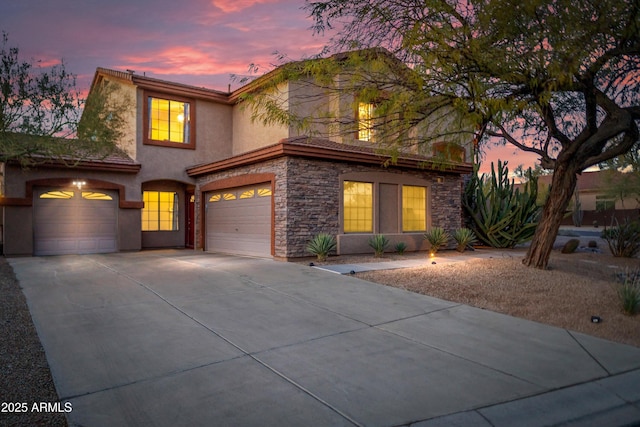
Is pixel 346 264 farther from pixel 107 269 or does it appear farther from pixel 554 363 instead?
pixel 554 363

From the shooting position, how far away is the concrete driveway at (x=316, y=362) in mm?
3572

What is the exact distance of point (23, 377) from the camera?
4.22 m

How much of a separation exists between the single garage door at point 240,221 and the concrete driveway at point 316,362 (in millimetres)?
5850

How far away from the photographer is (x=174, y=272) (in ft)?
34.4

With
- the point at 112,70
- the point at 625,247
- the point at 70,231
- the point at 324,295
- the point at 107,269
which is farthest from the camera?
the point at 112,70

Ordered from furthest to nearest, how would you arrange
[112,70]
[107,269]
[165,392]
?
[112,70], [107,269], [165,392]

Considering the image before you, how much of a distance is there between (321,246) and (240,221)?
13.4ft

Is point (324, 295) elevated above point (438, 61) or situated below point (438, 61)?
below

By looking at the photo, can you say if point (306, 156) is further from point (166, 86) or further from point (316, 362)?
point (316, 362)

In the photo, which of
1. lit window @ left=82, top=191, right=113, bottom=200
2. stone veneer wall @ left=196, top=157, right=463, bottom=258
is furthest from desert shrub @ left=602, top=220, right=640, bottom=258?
lit window @ left=82, top=191, right=113, bottom=200

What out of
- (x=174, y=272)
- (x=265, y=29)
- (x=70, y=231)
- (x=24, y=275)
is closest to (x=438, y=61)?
(x=265, y=29)

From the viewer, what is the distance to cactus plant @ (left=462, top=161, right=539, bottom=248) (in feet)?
54.7

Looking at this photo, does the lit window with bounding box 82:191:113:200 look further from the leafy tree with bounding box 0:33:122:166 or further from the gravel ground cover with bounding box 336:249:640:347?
the gravel ground cover with bounding box 336:249:640:347

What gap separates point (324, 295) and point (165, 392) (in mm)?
4343
